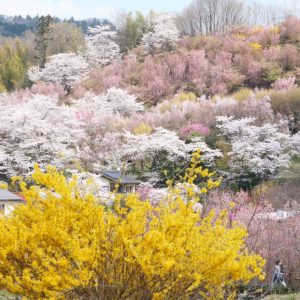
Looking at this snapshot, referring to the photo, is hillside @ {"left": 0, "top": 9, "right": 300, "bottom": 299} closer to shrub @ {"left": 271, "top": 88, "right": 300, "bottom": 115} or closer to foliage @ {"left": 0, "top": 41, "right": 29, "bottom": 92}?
shrub @ {"left": 271, "top": 88, "right": 300, "bottom": 115}

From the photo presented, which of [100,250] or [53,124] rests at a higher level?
[100,250]

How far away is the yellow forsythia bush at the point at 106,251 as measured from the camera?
12.6 ft

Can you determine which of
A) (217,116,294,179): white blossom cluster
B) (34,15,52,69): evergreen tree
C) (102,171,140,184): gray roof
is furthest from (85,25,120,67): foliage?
(102,171,140,184): gray roof

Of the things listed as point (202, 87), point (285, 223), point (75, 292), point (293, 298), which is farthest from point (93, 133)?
point (75, 292)

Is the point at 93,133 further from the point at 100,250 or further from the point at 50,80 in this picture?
the point at 100,250

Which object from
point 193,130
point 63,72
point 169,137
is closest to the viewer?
point 169,137

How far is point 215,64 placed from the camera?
1506 inches

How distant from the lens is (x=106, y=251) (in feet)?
13.2

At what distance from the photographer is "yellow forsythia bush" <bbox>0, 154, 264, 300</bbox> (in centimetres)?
383

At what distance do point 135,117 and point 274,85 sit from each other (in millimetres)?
9674

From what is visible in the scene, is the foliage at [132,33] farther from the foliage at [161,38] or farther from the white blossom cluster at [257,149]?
the white blossom cluster at [257,149]

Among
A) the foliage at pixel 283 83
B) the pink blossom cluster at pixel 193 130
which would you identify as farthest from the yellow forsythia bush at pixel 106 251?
the foliage at pixel 283 83

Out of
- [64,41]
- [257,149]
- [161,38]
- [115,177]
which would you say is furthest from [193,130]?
[64,41]

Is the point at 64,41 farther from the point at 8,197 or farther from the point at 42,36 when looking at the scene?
the point at 8,197
